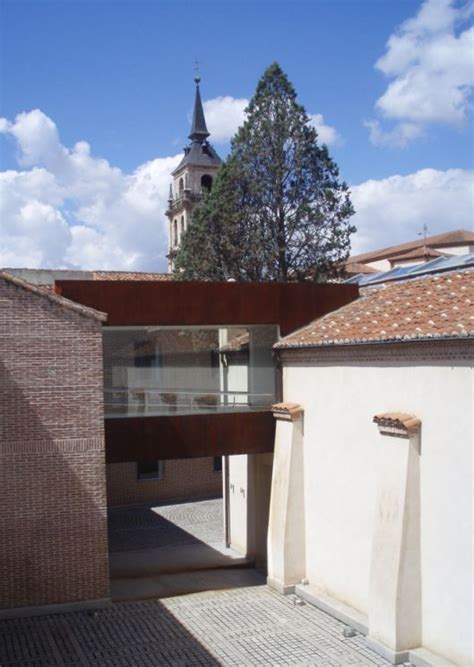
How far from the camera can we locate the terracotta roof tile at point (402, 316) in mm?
11295

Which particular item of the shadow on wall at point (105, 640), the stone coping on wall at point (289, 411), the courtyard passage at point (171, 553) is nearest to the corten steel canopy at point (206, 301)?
the stone coping on wall at point (289, 411)

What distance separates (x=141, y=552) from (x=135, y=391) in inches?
291

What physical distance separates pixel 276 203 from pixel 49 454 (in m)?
17.1

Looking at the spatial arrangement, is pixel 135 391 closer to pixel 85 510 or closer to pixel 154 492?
pixel 85 510

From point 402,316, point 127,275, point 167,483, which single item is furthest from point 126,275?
point 402,316

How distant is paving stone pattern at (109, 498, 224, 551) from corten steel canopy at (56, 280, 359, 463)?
6725 millimetres

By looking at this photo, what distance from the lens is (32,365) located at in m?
13.4

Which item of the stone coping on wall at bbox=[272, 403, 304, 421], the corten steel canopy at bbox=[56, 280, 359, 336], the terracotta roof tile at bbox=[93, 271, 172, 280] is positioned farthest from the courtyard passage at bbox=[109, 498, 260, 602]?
the terracotta roof tile at bbox=[93, 271, 172, 280]

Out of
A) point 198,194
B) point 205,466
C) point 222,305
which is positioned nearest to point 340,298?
point 222,305

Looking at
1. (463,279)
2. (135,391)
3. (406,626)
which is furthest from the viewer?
(135,391)

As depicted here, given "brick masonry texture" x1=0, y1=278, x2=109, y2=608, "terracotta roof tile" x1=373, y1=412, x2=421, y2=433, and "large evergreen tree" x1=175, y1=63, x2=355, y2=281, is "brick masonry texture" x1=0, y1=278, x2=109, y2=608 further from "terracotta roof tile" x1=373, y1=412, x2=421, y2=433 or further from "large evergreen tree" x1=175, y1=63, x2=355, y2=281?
"large evergreen tree" x1=175, y1=63, x2=355, y2=281

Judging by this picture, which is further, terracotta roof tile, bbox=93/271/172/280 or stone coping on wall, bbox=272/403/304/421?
terracotta roof tile, bbox=93/271/172/280

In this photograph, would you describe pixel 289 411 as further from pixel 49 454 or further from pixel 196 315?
pixel 49 454

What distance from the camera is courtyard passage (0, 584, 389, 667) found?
11383mm
